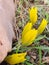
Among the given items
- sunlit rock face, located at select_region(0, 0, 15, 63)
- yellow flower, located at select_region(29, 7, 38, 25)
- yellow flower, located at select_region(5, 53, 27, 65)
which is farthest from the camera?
yellow flower, located at select_region(29, 7, 38, 25)

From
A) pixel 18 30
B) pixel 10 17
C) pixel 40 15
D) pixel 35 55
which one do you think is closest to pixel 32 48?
pixel 35 55

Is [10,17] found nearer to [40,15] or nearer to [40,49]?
[40,49]

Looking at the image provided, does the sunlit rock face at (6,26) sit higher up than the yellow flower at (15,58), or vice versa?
the sunlit rock face at (6,26)

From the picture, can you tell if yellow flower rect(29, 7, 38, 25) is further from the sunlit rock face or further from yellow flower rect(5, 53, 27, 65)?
yellow flower rect(5, 53, 27, 65)

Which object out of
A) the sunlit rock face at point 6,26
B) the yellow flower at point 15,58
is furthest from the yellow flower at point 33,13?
the yellow flower at point 15,58

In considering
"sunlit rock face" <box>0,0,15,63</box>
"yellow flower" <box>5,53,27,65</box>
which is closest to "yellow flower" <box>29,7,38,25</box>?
"sunlit rock face" <box>0,0,15,63</box>

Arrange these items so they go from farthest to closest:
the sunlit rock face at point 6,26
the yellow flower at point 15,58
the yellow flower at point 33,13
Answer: the yellow flower at point 33,13
the yellow flower at point 15,58
the sunlit rock face at point 6,26

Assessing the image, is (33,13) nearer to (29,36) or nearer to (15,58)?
(29,36)

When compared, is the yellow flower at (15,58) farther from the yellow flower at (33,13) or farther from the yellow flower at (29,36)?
the yellow flower at (33,13)

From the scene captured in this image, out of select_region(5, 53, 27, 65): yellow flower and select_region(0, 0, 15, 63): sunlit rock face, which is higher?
select_region(0, 0, 15, 63): sunlit rock face
